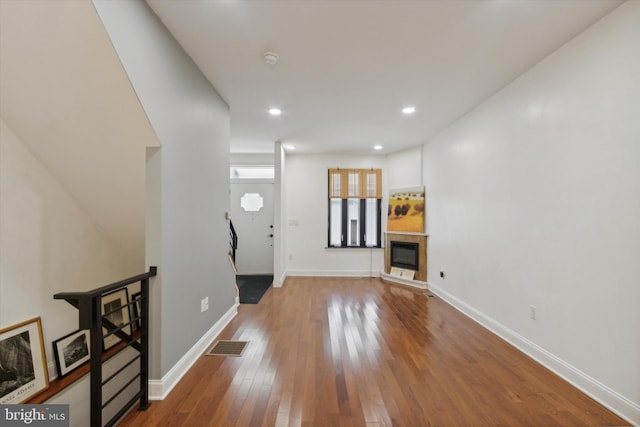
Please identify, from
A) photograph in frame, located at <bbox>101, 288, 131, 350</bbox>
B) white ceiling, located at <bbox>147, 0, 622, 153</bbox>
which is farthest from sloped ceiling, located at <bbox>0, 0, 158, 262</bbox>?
photograph in frame, located at <bbox>101, 288, 131, 350</bbox>

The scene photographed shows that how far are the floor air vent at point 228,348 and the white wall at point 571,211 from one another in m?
2.73

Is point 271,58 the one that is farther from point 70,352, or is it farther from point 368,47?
point 70,352

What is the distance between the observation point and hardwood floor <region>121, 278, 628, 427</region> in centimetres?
170

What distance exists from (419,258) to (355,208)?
1.73 meters

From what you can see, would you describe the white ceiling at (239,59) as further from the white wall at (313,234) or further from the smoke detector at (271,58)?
the white wall at (313,234)

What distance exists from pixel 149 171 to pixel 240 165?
4425 millimetres

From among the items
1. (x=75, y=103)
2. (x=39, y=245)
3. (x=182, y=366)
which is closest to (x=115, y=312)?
(x=39, y=245)

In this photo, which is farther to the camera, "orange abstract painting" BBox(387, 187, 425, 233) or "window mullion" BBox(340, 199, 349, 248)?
"window mullion" BBox(340, 199, 349, 248)

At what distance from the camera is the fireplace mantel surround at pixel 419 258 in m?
4.98

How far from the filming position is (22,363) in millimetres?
1873

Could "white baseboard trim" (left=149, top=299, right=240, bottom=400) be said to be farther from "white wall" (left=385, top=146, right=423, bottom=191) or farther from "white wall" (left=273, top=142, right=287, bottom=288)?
"white wall" (left=385, top=146, right=423, bottom=191)

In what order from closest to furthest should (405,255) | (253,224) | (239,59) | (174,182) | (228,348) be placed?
1. (174,182)
2. (239,59)
3. (228,348)
4. (405,255)
5. (253,224)

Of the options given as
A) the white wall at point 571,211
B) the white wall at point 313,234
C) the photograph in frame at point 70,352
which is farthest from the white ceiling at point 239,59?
the white wall at point 313,234

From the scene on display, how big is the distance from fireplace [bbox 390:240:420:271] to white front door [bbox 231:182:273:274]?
9.20 ft
